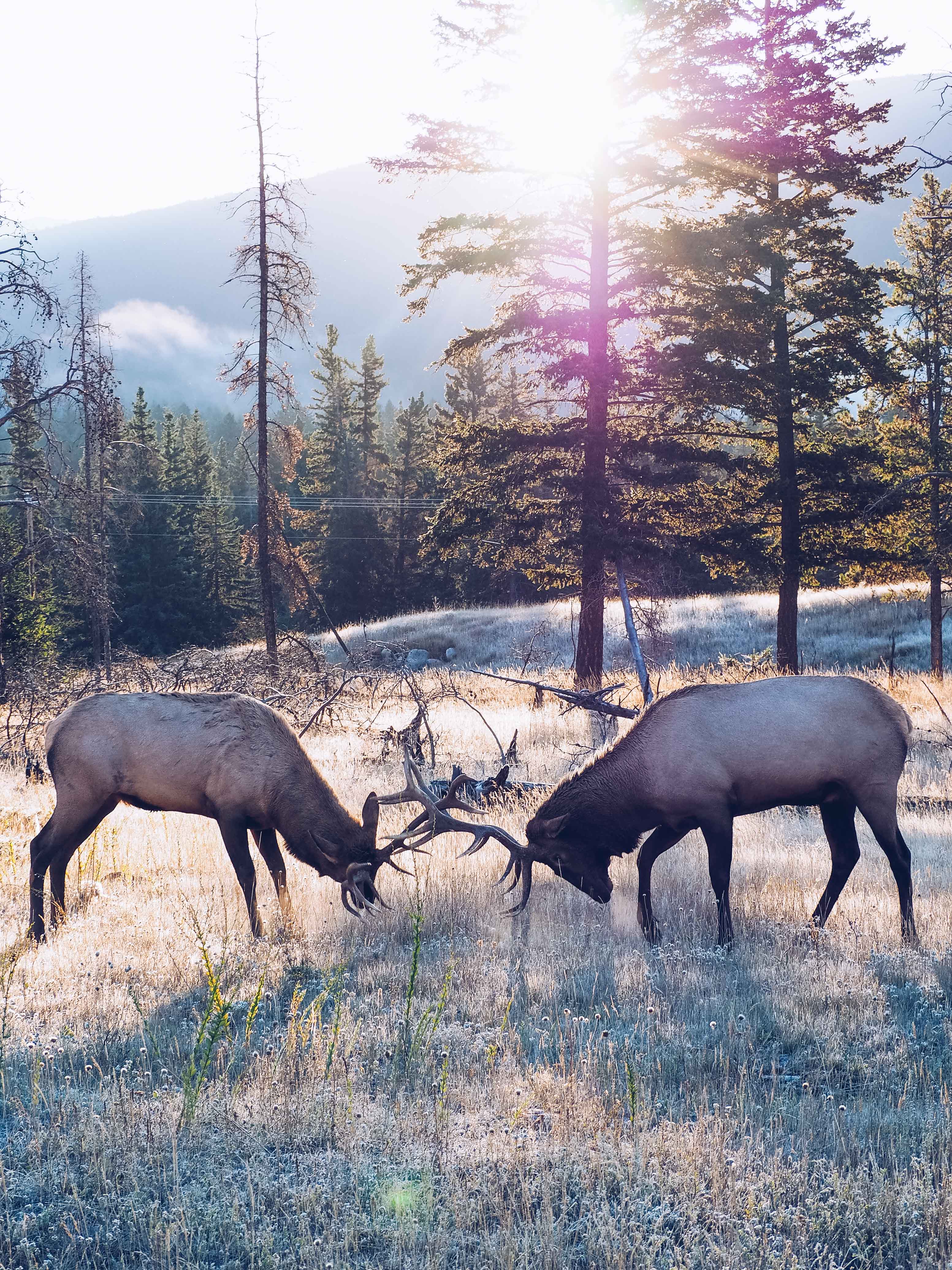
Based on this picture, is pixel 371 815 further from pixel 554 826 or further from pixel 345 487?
pixel 345 487

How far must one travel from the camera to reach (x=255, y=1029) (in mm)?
5359

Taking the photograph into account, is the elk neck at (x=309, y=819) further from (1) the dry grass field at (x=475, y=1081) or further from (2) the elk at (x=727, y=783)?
(1) the dry grass field at (x=475, y=1081)

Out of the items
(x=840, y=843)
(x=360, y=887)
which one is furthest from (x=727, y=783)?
(x=360, y=887)

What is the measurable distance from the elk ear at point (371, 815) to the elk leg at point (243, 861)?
889mm

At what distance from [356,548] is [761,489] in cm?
Result: 3787

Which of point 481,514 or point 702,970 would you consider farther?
point 481,514

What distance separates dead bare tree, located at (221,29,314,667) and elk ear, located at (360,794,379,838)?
14.6 metres

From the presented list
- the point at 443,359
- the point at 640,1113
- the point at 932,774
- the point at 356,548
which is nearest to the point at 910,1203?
the point at 640,1113

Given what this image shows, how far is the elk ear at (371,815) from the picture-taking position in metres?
6.90

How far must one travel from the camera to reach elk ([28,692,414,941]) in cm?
705

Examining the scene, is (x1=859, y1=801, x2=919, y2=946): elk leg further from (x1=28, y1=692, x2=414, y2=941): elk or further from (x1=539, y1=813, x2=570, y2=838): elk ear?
(x1=28, y1=692, x2=414, y2=941): elk

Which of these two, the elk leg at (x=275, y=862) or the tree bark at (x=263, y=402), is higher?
the tree bark at (x=263, y=402)

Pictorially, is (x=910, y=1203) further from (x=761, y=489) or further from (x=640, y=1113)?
(x=761, y=489)

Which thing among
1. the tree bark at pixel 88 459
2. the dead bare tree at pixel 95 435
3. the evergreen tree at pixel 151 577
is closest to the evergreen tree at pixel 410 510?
the evergreen tree at pixel 151 577
